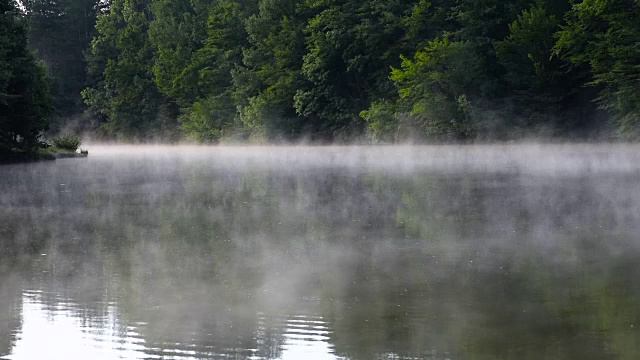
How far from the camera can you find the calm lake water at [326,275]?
8.32 m

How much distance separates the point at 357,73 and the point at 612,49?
25.5 meters

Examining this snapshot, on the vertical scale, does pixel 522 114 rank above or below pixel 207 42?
below

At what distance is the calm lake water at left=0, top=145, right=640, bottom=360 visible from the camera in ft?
27.3

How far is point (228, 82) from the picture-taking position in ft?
302

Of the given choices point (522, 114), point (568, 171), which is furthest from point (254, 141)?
point (568, 171)

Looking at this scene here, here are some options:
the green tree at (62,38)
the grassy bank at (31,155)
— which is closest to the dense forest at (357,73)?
the grassy bank at (31,155)

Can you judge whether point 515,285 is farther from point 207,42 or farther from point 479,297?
point 207,42

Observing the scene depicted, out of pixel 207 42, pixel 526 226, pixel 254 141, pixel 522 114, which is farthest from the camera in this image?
pixel 207 42

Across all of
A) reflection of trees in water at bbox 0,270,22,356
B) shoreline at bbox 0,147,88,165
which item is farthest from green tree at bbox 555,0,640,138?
reflection of trees in water at bbox 0,270,22,356

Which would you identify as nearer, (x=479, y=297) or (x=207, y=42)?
(x=479, y=297)

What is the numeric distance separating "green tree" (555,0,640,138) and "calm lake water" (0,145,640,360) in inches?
1166

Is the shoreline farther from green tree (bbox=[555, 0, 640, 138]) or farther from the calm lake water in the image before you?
green tree (bbox=[555, 0, 640, 138])

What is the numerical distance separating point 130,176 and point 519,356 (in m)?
30.1

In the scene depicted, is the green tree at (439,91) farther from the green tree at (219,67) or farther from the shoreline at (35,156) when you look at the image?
the green tree at (219,67)
